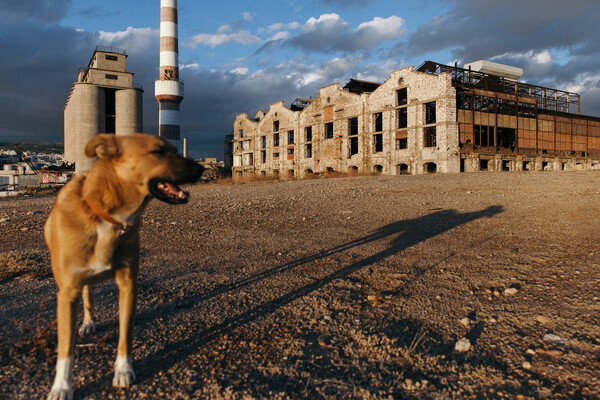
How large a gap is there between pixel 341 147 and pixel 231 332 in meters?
32.2

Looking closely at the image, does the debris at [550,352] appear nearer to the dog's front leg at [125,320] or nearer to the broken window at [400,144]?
the dog's front leg at [125,320]

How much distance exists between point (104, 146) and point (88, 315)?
4.65ft

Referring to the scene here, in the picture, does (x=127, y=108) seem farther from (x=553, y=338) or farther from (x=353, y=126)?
(x=553, y=338)

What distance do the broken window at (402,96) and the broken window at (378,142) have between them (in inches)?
129

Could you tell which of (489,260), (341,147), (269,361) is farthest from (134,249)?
(341,147)

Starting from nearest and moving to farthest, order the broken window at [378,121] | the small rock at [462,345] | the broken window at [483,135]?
the small rock at [462,345] → the broken window at [483,135] → the broken window at [378,121]

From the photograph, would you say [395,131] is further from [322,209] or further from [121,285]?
[121,285]

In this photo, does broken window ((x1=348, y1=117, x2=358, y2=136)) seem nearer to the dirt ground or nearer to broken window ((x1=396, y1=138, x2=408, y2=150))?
broken window ((x1=396, y1=138, x2=408, y2=150))

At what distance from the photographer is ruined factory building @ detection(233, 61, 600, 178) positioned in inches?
1061

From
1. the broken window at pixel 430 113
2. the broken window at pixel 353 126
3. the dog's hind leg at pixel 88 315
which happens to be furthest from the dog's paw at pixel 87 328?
the broken window at pixel 353 126

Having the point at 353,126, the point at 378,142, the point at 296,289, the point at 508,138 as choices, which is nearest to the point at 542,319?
the point at 296,289

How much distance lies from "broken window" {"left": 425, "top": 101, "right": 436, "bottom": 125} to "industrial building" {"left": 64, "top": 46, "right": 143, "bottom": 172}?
3468cm

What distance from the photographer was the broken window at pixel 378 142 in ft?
103

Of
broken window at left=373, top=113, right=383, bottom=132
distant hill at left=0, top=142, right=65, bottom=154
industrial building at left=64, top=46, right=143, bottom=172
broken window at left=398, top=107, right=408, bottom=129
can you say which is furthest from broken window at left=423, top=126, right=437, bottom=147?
distant hill at left=0, top=142, right=65, bottom=154
